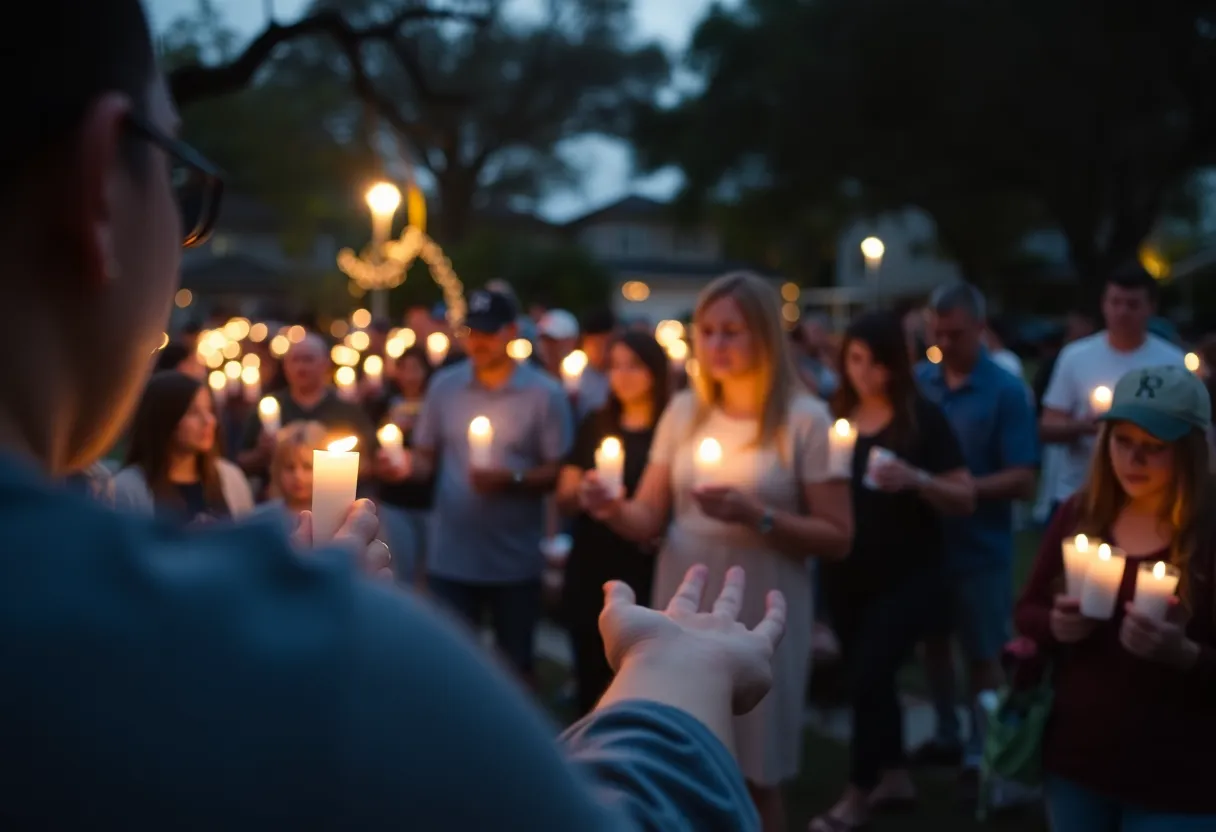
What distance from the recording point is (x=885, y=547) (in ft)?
19.2

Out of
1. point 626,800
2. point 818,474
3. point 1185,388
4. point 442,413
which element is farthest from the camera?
point 442,413

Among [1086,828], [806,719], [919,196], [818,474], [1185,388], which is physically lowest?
[806,719]

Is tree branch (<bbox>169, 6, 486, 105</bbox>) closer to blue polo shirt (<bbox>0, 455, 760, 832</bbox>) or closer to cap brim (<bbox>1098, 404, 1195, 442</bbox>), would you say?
cap brim (<bbox>1098, 404, 1195, 442</bbox>)

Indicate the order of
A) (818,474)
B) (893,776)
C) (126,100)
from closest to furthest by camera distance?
(126,100), (818,474), (893,776)

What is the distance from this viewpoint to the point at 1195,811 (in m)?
3.54

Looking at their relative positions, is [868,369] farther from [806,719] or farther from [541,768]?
[541,768]

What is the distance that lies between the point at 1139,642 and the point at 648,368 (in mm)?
3230

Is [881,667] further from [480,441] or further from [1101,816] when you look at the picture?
[480,441]

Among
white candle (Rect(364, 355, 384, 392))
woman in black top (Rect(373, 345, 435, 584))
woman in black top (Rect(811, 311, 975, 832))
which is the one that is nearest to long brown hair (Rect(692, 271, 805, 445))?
woman in black top (Rect(811, 311, 975, 832))

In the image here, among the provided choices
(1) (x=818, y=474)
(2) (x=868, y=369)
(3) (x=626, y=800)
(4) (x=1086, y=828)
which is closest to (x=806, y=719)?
(2) (x=868, y=369)

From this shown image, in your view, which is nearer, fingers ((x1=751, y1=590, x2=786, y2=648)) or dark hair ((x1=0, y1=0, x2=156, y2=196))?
dark hair ((x1=0, y1=0, x2=156, y2=196))

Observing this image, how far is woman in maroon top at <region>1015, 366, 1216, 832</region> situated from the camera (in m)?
3.56

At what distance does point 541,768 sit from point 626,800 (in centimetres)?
28

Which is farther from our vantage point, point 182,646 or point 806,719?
point 806,719
